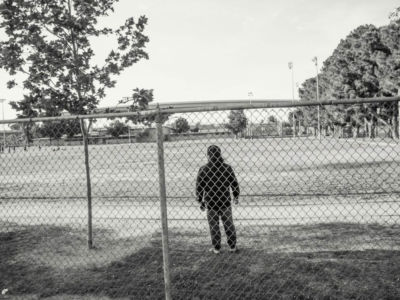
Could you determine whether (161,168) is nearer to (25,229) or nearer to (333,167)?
(25,229)

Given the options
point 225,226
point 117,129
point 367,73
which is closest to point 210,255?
point 225,226

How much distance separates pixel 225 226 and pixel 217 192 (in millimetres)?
561

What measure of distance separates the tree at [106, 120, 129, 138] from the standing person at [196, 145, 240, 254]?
1329 millimetres

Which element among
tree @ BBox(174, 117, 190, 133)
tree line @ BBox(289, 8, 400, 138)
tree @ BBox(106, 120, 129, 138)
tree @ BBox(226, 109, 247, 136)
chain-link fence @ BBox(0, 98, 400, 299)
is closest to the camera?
chain-link fence @ BBox(0, 98, 400, 299)

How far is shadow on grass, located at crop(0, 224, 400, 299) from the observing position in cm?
437

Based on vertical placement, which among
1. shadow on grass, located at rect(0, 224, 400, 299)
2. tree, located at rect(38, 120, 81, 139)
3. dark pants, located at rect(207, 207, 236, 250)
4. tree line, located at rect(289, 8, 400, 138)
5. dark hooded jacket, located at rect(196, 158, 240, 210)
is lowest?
shadow on grass, located at rect(0, 224, 400, 299)

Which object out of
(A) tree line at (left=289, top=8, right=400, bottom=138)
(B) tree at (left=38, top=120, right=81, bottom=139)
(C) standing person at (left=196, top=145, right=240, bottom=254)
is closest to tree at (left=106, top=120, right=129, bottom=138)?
(B) tree at (left=38, top=120, right=81, bottom=139)

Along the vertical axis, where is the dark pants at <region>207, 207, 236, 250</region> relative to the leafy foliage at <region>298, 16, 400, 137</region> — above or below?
below

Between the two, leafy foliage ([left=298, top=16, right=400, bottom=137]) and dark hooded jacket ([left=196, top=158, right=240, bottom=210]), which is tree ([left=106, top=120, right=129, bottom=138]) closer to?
dark hooded jacket ([left=196, top=158, right=240, bottom=210])

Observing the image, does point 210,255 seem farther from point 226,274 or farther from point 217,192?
point 217,192

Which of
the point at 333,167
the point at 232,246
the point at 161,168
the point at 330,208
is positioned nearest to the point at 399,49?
the point at 333,167

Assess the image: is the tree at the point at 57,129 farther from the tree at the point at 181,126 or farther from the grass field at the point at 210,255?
the tree at the point at 181,126

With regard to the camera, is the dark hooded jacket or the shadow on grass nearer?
the shadow on grass

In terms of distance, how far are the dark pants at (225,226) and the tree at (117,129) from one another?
1871 mm
